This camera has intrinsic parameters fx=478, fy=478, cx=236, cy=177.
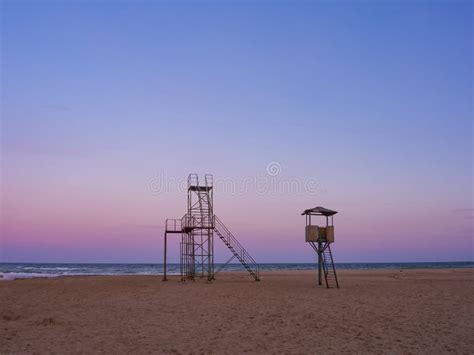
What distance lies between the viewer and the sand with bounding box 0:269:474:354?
1156 centimetres

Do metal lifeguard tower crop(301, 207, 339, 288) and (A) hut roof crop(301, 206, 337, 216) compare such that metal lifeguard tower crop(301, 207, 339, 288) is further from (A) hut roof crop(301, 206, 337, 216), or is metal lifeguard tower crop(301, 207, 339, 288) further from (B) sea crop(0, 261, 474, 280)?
(B) sea crop(0, 261, 474, 280)

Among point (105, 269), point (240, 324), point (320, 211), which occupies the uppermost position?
point (320, 211)

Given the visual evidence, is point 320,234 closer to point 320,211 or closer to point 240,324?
point 320,211

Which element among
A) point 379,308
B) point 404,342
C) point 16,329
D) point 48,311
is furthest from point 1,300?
point 404,342

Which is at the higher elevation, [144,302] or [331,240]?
[331,240]

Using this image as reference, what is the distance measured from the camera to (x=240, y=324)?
1455cm

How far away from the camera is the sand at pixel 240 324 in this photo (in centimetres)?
1156

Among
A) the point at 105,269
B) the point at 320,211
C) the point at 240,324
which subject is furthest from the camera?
the point at 105,269

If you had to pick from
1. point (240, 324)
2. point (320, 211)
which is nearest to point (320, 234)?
point (320, 211)

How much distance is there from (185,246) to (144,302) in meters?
17.2

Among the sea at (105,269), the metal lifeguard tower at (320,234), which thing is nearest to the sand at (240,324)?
the metal lifeguard tower at (320,234)

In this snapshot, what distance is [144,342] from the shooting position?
39.8ft

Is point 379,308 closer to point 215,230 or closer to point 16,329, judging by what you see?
point 16,329

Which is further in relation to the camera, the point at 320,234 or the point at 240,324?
the point at 320,234
